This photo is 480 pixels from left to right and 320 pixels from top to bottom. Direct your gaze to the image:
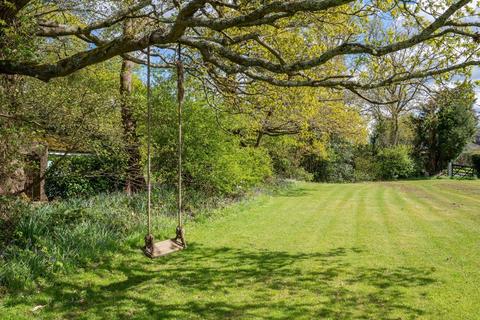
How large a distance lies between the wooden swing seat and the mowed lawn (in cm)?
59

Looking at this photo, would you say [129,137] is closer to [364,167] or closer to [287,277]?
[287,277]

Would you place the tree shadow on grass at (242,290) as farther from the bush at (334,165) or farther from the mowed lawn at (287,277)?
the bush at (334,165)

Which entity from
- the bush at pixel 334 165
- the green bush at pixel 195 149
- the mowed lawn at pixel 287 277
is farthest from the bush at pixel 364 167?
the mowed lawn at pixel 287 277

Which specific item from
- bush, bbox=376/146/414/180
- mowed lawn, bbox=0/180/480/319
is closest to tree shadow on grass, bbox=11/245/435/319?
mowed lawn, bbox=0/180/480/319

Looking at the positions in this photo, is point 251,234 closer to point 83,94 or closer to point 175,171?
point 175,171

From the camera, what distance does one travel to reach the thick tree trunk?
8328mm

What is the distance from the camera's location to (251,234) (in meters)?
9.42

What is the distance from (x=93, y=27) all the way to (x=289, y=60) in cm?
406

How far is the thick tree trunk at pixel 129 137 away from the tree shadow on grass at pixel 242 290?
2556 millimetres

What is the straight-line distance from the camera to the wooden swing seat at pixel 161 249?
5279 millimetres

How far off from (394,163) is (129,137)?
27.1 meters

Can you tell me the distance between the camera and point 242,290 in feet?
18.8

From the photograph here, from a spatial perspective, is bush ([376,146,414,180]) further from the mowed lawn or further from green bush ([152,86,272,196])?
green bush ([152,86,272,196])

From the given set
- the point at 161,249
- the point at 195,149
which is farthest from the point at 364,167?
the point at 161,249
